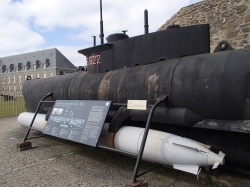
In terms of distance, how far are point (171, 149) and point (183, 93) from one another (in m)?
0.81

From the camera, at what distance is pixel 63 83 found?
6129 millimetres

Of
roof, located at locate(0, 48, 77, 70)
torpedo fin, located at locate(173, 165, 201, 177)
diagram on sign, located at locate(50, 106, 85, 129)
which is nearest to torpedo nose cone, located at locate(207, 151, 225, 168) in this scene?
torpedo fin, located at locate(173, 165, 201, 177)

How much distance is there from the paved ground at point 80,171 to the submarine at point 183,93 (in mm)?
356

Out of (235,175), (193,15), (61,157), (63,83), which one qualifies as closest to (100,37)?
(63,83)

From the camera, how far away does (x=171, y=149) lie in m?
3.09

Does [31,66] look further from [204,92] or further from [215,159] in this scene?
[215,159]

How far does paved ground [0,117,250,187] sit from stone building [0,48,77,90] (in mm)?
50293

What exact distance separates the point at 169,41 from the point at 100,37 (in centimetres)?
237

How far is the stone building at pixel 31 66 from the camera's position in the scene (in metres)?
56.0

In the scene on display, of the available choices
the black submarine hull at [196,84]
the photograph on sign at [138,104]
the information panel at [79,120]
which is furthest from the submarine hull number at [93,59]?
the photograph on sign at [138,104]

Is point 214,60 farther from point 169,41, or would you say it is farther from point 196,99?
point 169,41

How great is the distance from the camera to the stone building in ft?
184

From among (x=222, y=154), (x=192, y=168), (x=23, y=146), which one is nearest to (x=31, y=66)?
(x=23, y=146)

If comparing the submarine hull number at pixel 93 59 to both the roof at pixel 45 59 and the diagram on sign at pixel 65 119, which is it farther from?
the roof at pixel 45 59
